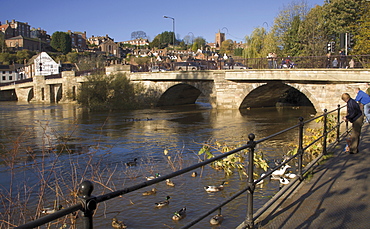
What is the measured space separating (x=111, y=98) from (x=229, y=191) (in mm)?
27180

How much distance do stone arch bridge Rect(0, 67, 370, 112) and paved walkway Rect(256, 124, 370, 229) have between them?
16494 millimetres

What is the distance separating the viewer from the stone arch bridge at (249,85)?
76.2 ft

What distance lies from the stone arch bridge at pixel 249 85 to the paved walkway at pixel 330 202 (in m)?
16.5

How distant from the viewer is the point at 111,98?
1351 inches

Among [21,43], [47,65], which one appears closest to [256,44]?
[47,65]

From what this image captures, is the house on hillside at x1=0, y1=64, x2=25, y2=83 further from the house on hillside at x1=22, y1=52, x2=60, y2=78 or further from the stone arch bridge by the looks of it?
the stone arch bridge

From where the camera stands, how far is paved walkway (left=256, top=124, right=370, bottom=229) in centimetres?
429

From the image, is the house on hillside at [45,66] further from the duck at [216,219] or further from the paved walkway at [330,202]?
the paved walkway at [330,202]

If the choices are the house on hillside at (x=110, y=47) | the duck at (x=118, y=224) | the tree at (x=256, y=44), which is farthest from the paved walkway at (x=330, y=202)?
the house on hillside at (x=110, y=47)

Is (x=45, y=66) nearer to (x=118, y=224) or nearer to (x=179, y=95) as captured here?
(x=179, y=95)

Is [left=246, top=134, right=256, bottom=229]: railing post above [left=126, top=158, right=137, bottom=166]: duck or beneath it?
above

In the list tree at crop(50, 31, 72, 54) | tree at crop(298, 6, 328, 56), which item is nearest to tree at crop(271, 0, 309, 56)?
tree at crop(298, 6, 328, 56)

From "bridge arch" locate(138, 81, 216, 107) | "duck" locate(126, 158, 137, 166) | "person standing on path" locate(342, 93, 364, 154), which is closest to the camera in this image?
"person standing on path" locate(342, 93, 364, 154)

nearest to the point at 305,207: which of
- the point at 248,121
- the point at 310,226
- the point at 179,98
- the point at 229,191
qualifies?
the point at 310,226
